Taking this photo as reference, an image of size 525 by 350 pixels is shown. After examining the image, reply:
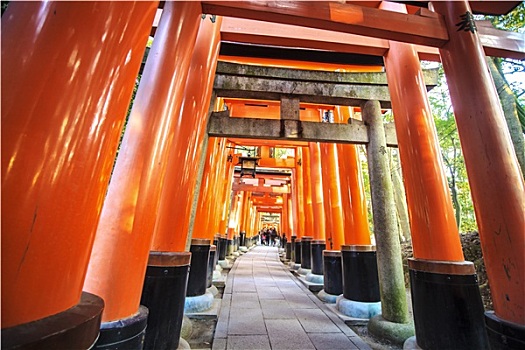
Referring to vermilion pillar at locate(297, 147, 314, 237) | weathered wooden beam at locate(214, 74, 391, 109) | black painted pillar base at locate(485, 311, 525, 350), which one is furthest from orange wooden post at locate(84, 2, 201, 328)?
vermilion pillar at locate(297, 147, 314, 237)

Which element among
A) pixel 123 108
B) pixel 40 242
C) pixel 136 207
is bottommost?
pixel 40 242

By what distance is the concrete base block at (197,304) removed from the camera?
4.06 meters

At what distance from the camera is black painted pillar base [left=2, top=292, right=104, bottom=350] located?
578 mm

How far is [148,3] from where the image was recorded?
119 cm

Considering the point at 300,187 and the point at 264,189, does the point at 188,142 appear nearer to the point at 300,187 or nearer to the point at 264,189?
the point at 300,187

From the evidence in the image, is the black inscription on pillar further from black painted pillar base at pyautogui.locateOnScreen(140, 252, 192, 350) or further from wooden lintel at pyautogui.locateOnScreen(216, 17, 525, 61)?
black painted pillar base at pyautogui.locateOnScreen(140, 252, 192, 350)

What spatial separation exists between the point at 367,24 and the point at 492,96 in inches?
50.7

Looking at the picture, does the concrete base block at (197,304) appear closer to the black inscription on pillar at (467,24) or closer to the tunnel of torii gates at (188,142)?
the tunnel of torii gates at (188,142)

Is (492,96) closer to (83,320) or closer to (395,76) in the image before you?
(395,76)

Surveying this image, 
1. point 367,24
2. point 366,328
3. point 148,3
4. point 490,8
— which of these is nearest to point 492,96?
point 367,24

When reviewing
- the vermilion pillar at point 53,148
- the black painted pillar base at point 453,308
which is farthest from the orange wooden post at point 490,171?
the vermilion pillar at point 53,148

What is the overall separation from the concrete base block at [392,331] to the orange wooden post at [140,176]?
11.0ft

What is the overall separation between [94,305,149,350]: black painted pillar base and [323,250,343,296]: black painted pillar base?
4589 millimetres

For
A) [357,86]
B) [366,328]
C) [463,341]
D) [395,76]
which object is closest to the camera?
[463,341]
